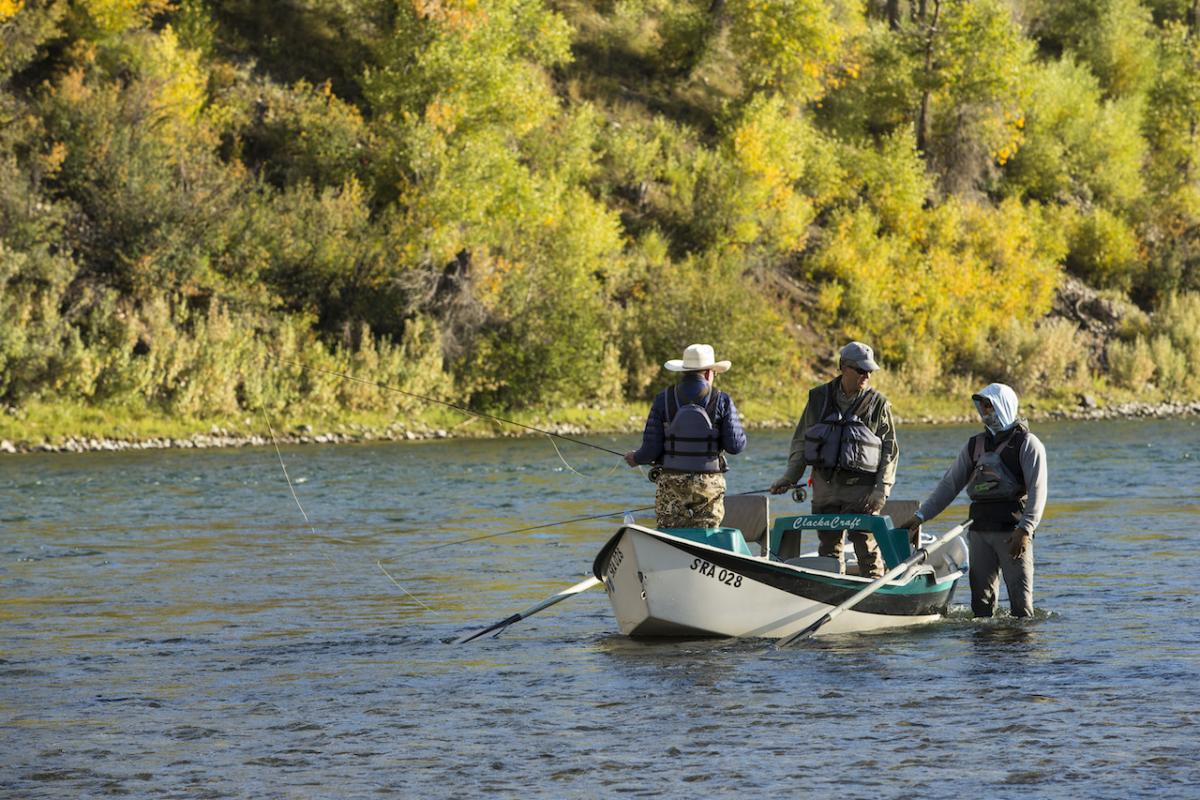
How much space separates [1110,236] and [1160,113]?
12.3 metres

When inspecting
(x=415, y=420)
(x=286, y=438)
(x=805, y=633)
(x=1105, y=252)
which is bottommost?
(x=286, y=438)

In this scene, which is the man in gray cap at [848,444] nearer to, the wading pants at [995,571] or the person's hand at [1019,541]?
the wading pants at [995,571]

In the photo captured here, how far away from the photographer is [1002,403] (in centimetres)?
1373

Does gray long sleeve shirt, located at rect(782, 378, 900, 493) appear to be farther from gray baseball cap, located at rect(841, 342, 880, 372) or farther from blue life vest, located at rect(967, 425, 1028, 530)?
blue life vest, located at rect(967, 425, 1028, 530)

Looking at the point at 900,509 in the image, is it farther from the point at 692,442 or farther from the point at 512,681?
the point at 512,681

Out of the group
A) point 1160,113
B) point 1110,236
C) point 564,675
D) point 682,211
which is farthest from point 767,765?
point 1160,113

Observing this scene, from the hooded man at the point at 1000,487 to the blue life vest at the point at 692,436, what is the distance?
6.24 feet

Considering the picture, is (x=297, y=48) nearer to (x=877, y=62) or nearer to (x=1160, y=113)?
(x=877, y=62)

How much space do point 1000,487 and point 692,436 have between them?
8.37 ft

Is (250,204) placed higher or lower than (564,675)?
higher

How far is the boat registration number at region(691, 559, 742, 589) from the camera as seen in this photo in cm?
1362

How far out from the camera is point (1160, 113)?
77625 millimetres

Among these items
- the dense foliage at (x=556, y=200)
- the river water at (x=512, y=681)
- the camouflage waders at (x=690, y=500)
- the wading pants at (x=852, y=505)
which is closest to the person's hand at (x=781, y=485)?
the wading pants at (x=852, y=505)

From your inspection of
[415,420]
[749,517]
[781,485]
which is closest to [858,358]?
[781,485]
